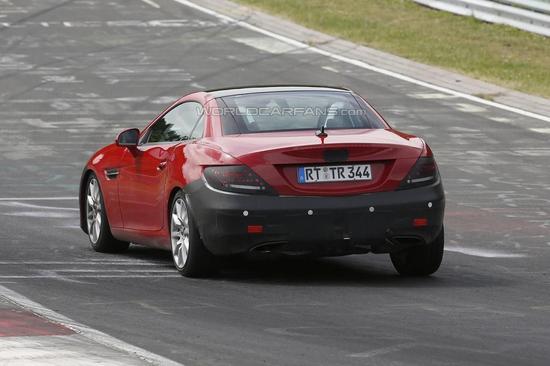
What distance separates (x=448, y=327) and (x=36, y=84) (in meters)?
19.6

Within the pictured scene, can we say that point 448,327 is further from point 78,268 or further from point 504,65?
point 504,65

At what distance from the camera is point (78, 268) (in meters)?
11.6

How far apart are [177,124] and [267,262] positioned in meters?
1.26

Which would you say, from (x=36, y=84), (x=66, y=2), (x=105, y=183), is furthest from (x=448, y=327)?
(x=66, y=2)

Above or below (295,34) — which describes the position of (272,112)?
above

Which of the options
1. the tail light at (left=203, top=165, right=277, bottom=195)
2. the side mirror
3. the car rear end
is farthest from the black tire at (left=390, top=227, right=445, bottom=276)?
the side mirror

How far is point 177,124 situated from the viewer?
11867mm

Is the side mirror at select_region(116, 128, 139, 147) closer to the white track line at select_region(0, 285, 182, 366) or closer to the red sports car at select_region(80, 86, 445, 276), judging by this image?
the red sports car at select_region(80, 86, 445, 276)

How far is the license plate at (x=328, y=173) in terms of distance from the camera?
34.2 ft

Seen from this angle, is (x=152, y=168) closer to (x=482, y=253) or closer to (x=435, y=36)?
(x=482, y=253)

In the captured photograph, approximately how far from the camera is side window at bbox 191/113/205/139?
11250mm

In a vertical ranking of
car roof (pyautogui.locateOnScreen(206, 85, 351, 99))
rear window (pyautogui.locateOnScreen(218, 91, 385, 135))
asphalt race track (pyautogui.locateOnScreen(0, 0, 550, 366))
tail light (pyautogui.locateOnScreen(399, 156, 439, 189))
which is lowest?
asphalt race track (pyautogui.locateOnScreen(0, 0, 550, 366))

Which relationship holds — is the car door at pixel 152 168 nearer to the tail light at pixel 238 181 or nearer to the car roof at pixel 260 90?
the car roof at pixel 260 90

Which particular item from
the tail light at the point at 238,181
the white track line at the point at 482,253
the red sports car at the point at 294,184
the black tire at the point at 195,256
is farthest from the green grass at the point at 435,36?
the tail light at the point at 238,181
